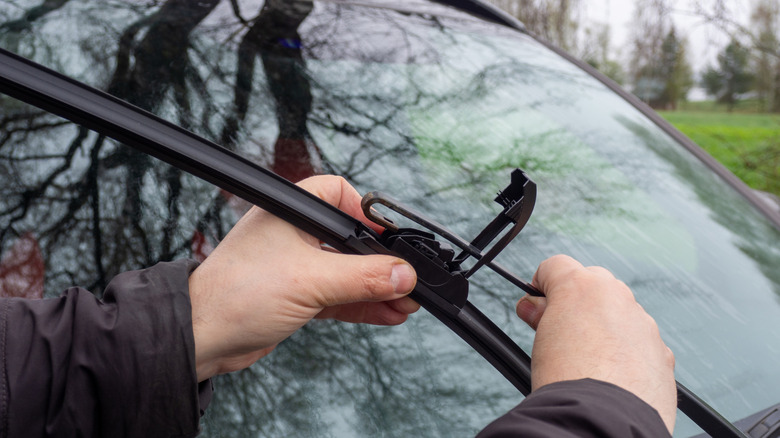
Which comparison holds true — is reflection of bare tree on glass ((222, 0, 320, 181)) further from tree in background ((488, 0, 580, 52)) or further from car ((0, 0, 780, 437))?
tree in background ((488, 0, 580, 52))

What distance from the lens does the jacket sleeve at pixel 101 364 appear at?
79 cm

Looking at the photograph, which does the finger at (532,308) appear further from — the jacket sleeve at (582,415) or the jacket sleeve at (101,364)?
the jacket sleeve at (101,364)

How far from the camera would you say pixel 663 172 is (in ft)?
5.66

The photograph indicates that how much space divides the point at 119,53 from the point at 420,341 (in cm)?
85

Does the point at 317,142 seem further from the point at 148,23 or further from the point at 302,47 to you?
the point at 148,23

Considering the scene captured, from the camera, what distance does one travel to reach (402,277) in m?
0.85

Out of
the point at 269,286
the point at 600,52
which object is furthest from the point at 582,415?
the point at 600,52

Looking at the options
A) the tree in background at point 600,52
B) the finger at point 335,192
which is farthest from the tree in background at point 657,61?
Result: the finger at point 335,192

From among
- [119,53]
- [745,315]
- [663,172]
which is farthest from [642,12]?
[119,53]

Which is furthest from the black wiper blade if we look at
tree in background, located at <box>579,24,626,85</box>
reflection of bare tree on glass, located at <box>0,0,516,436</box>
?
tree in background, located at <box>579,24,626,85</box>

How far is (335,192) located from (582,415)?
0.52 meters

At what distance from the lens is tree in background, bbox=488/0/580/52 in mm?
8969

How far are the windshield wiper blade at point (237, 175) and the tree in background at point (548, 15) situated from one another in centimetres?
855

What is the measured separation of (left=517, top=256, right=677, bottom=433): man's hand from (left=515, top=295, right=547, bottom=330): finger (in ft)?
0.16
